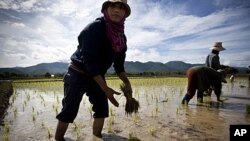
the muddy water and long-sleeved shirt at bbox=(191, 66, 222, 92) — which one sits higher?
long-sleeved shirt at bbox=(191, 66, 222, 92)

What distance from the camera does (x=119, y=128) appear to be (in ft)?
12.9

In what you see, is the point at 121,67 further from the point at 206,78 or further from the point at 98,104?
the point at 206,78

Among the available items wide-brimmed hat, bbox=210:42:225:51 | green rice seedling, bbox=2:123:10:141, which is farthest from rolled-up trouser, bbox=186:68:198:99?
green rice seedling, bbox=2:123:10:141

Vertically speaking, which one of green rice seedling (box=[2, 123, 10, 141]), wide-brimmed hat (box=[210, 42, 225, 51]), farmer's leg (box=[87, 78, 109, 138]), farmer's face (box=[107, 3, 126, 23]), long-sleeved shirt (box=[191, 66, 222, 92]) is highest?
wide-brimmed hat (box=[210, 42, 225, 51])

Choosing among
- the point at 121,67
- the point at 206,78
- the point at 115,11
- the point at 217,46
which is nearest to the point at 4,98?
the point at 121,67

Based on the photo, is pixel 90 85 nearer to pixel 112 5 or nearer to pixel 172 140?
pixel 112 5

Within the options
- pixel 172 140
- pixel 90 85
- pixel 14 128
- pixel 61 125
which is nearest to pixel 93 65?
pixel 90 85

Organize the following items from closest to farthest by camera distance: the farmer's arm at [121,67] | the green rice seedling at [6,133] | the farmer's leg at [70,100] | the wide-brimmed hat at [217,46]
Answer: the farmer's leg at [70,100], the farmer's arm at [121,67], the green rice seedling at [6,133], the wide-brimmed hat at [217,46]

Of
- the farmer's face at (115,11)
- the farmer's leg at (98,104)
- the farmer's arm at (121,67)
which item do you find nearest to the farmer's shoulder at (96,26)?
the farmer's face at (115,11)

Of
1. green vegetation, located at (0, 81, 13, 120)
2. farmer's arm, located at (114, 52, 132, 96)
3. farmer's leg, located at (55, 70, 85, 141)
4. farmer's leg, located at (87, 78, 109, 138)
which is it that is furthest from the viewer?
green vegetation, located at (0, 81, 13, 120)

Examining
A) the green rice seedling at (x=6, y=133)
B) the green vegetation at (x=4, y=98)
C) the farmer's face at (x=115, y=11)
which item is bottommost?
the green rice seedling at (x=6, y=133)

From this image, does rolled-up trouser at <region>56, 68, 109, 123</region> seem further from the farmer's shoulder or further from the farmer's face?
the farmer's face

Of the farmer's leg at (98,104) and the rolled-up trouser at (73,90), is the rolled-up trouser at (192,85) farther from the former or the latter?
the rolled-up trouser at (73,90)

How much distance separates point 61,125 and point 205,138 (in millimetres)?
1926
